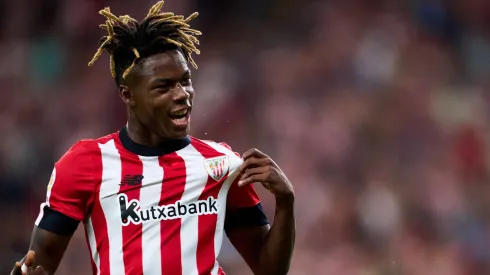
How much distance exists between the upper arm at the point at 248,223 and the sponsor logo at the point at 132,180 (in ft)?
1.20

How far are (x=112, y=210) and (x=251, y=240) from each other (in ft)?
1.87

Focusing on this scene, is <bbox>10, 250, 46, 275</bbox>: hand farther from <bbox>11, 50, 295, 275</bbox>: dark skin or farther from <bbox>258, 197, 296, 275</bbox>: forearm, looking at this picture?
<bbox>258, 197, 296, 275</bbox>: forearm

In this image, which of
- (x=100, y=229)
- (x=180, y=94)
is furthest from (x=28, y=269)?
(x=180, y=94)

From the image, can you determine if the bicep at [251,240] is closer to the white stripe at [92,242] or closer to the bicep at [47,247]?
the white stripe at [92,242]

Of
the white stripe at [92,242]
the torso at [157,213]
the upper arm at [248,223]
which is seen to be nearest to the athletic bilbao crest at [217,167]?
the torso at [157,213]

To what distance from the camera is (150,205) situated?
339cm

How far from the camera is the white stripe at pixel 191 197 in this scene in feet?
11.0

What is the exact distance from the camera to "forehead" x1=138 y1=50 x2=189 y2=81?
3.43 m

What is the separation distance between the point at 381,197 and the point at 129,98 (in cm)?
440

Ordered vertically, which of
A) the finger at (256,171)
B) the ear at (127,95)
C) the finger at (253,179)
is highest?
the ear at (127,95)

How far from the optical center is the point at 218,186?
11.5 feet

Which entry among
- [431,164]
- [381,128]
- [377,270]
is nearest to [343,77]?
[381,128]

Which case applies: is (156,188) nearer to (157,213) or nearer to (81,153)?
(157,213)

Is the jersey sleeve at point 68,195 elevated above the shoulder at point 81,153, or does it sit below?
below
